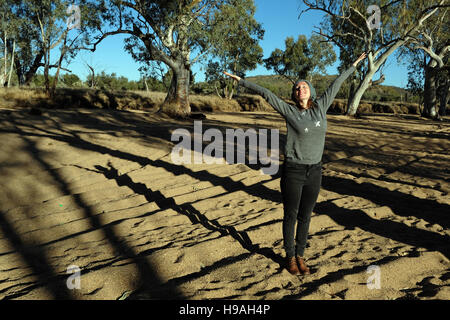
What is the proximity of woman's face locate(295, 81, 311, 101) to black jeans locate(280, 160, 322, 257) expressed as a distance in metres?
0.57

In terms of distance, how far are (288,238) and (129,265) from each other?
148 cm

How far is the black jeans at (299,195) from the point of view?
290cm

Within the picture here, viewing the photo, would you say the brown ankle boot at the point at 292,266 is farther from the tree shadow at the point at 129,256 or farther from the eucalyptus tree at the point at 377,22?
the eucalyptus tree at the point at 377,22

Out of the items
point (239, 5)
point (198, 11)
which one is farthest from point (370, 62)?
point (198, 11)

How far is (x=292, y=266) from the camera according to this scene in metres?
2.99

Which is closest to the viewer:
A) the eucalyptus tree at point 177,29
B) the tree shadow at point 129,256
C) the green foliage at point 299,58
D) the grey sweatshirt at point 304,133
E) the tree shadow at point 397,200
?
the tree shadow at point 129,256

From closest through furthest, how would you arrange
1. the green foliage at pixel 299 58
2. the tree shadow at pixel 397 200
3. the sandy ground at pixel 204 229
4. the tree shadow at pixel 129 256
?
1. the tree shadow at pixel 129 256
2. the sandy ground at pixel 204 229
3. the tree shadow at pixel 397 200
4. the green foliage at pixel 299 58

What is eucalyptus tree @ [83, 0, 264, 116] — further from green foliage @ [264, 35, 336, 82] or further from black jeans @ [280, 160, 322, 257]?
green foliage @ [264, 35, 336, 82]

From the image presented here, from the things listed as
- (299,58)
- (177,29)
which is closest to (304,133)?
(177,29)

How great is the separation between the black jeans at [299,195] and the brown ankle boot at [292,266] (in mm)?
43

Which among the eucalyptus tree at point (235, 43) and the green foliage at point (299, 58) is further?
the green foliage at point (299, 58)

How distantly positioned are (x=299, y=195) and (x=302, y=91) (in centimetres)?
89

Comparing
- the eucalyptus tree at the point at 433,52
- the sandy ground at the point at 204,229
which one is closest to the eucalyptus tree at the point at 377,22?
the eucalyptus tree at the point at 433,52

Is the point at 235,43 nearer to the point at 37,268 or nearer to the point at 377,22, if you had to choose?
the point at 377,22
